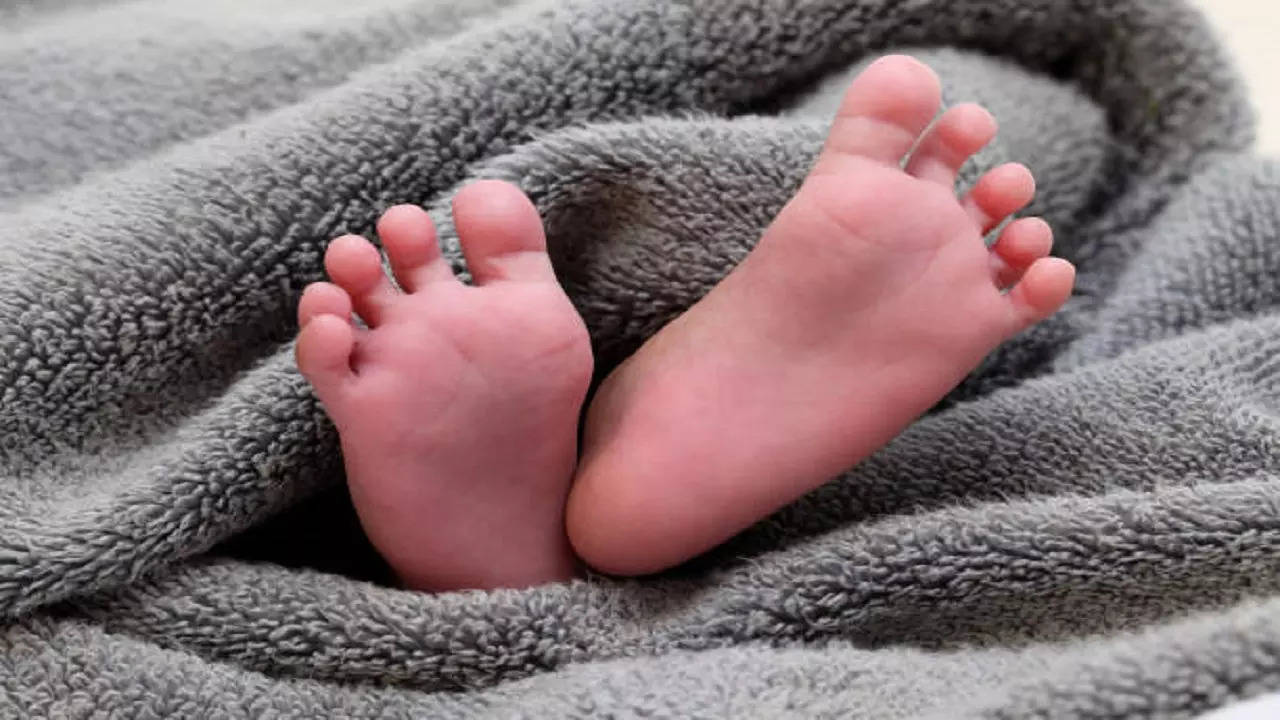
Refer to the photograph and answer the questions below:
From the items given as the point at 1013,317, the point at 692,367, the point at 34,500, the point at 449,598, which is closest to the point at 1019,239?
the point at 1013,317

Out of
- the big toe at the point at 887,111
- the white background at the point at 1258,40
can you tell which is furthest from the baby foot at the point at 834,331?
the white background at the point at 1258,40

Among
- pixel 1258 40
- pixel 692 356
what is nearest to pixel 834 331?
pixel 692 356

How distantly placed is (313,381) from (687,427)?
149 mm

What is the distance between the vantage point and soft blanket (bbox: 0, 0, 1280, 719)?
0.48 metres

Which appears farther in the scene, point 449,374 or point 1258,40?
point 1258,40

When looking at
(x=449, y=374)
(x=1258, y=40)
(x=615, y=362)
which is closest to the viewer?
(x=449, y=374)

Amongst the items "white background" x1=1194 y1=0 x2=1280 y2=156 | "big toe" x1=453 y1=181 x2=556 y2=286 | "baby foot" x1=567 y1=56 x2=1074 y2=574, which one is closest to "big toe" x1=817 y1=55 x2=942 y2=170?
"baby foot" x1=567 y1=56 x2=1074 y2=574

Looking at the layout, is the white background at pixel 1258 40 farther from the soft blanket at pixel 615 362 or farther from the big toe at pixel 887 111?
the big toe at pixel 887 111

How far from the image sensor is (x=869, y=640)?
52cm

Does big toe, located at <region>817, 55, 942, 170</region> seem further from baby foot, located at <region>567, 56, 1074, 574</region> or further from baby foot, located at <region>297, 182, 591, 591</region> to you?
baby foot, located at <region>297, 182, 591, 591</region>

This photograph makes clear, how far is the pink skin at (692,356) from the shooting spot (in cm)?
47

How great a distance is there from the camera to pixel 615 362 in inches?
23.7

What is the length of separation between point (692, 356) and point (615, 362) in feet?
0.30

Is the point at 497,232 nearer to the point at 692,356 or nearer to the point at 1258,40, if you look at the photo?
the point at 692,356
